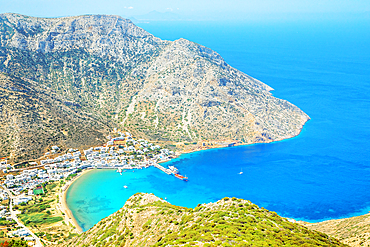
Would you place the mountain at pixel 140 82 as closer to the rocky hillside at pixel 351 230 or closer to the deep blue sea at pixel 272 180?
the deep blue sea at pixel 272 180

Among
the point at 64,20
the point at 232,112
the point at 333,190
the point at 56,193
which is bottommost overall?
the point at 56,193

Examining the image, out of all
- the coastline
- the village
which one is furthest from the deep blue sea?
the village

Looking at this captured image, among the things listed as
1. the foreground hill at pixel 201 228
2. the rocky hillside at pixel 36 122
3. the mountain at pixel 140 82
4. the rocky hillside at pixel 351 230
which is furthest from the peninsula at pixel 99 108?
the rocky hillside at pixel 351 230

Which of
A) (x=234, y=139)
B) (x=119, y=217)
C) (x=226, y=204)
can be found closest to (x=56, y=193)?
(x=119, y=217)

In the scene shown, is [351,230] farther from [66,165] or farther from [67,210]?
[66,165]

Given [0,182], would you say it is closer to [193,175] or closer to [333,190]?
[193,175]

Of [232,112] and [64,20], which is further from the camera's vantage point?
[64,20]

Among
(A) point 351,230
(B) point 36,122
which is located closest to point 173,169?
(B) point 36,122
